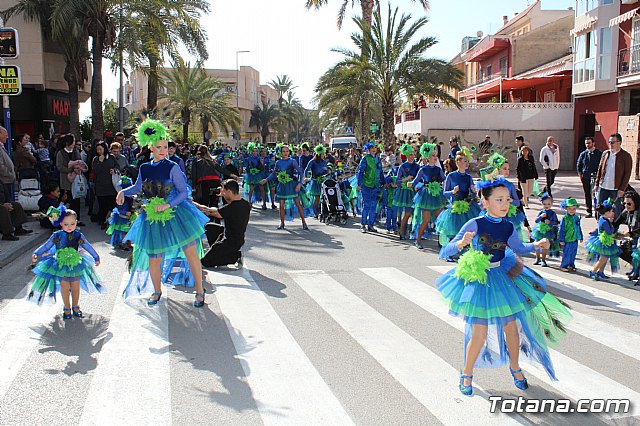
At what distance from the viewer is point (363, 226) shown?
540 inches

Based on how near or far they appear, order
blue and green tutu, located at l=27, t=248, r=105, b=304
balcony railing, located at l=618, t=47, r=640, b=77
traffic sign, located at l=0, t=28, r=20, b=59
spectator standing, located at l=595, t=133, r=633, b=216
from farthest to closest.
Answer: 1. balcony railing, located at l=618, t=47, r=640, b=77
2. traffic sign, located at l=0, t=28, r=20, b=59
3. spectator standing, located at l=595, t=133, r=633, b=216
4. blue and green tutu, located at l=27, t=248, r=105, b=304

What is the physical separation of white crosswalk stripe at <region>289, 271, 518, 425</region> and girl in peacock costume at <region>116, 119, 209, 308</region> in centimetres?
174

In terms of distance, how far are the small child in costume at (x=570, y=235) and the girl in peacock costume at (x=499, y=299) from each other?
4804mm

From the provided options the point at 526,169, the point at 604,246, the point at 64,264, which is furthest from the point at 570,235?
the point at 526,169

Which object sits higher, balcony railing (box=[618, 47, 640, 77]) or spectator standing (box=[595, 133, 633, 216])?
balcony railing (box=[618, 47, 640, 77])

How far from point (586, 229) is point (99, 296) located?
388 inches

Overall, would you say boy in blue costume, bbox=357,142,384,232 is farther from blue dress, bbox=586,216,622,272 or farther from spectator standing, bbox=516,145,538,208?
blue dress, bbox=586,216,622,272

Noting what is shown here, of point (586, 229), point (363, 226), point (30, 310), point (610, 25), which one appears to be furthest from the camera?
point (610, 25)

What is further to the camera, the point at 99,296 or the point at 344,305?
the point at 99,296

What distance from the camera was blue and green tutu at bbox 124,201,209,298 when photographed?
22.6ft

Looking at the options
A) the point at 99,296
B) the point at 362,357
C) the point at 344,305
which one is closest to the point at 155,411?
the point at 362,357

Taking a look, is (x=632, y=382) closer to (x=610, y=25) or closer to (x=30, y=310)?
(x=30, y=310)

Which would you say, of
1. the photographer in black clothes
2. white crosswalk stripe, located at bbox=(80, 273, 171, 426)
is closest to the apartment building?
the photographer in black clothes

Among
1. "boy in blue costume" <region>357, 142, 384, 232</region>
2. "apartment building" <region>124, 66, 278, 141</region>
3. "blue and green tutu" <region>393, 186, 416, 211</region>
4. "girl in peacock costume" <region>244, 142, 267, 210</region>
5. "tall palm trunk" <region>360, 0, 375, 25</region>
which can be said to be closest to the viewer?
"blue and green tutu" <region>393, 186, 416, 211</region>
